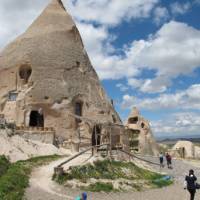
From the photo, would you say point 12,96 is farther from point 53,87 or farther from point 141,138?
point 141,138

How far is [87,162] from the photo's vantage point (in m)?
24.4

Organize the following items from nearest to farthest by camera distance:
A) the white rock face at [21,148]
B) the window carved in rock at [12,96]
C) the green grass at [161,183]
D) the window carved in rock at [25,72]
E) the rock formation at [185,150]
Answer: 1. the green grass at [161,183]
2. the white rock face at [21,148]
3. the window carved in rock at [12,96]
4. the window carved in rock at [25,72]
5. the rock formation at [185,150]

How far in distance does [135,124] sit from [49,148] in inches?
863

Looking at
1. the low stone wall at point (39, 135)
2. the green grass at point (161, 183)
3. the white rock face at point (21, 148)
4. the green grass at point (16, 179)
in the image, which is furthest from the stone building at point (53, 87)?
the green grass at point (161, 183)

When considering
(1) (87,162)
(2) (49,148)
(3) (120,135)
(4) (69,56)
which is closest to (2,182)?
(1) (87,162)

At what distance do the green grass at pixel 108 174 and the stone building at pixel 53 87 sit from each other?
9.53 metres

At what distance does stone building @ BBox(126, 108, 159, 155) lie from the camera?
49231mm

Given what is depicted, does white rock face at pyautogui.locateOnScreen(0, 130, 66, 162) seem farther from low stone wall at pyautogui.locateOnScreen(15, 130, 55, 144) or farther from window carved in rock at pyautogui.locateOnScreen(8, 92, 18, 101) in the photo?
window carved in rock at pyautogui.locateOnScreen(8, 92, 18, 101)

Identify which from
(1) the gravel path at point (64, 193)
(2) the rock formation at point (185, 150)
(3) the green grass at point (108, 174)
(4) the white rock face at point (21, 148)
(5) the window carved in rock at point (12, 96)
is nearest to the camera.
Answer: (1) the gravel path at point (64, 193)

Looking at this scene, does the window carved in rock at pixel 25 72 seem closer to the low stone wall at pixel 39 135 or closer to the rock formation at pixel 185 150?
the low stone wall at pixel 39 135

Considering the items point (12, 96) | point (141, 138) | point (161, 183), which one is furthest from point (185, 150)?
point (161, 183)

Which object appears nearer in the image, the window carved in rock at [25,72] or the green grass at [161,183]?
the green grass at [161,183]

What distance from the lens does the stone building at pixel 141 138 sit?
162ft

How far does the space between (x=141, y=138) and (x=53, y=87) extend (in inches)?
638
